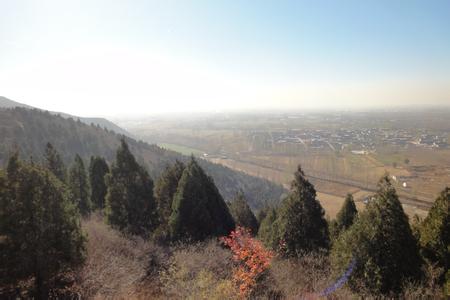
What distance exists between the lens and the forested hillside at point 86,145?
3054 inches

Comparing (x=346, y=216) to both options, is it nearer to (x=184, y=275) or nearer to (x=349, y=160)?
(x=184, y=275)

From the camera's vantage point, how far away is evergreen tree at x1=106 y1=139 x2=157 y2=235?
2070cm

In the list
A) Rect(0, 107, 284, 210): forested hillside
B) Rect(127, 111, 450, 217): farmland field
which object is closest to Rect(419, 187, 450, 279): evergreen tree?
Rect(127, 111, 450, 217): farmland field

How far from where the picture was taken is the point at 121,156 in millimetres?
21141

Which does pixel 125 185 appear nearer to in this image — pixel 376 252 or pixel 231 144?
pixel 376 252

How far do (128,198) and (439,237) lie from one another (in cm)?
1664

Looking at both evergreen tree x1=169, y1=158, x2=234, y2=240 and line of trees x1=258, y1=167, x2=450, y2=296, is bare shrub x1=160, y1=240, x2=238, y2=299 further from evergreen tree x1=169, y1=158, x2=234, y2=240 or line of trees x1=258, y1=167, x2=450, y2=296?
line of trees x1=258, y1=167, x2=450, y2=296

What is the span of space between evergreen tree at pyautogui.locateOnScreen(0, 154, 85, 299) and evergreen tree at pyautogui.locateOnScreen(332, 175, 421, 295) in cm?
996

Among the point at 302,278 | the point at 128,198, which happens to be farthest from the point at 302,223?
the point at 128,198

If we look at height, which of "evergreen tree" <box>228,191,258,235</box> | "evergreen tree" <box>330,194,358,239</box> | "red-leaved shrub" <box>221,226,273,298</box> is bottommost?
"evergreen tree" <box>228,191,258,235</box>

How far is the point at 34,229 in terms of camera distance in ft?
35.1

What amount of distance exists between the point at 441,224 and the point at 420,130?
218461 millimetres

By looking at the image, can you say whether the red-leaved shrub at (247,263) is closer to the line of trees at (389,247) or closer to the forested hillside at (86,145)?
the line of trees at (389,247)

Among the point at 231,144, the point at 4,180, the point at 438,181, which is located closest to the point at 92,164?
the point at 4,180
